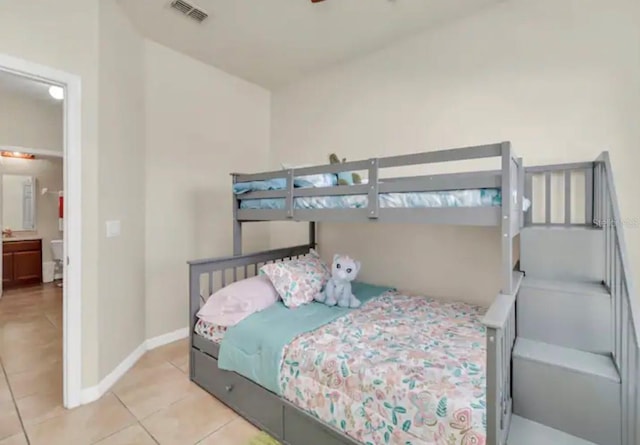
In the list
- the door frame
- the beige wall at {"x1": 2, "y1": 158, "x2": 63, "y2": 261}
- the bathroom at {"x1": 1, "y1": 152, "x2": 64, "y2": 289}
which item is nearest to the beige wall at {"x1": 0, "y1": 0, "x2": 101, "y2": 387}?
the door frame

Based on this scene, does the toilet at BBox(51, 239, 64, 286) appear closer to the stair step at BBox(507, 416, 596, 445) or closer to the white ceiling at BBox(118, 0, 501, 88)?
the white ceiling at BBox(118, 0, 501, 88)

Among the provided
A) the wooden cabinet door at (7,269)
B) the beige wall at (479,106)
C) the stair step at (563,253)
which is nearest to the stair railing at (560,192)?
the beige wall at (479,106)

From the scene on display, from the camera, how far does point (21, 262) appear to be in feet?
16.9

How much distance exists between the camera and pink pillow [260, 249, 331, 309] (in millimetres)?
2291

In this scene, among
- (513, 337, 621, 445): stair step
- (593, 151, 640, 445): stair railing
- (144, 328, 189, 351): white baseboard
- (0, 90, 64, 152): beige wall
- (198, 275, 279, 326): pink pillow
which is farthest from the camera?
(0, 90, 64, 152): beige wall

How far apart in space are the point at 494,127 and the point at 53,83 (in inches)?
120

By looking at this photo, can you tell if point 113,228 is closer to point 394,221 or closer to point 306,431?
point 306,431

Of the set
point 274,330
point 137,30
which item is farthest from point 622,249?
point 137,30

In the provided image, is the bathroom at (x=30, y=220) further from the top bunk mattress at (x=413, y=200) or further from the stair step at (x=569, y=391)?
the stair step at (x=569, y=391)

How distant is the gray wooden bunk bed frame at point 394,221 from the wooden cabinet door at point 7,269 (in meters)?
4.82

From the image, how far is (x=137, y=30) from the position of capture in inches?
104

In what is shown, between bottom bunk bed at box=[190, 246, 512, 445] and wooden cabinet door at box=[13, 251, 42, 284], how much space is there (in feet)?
16.0

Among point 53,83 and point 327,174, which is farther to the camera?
point 327,174

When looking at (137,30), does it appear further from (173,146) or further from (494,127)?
(494,127)
